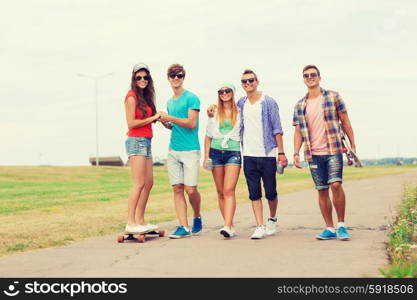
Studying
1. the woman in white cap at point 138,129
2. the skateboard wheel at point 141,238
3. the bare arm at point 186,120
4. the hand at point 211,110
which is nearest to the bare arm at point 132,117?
the woman in white cap at point 138,129

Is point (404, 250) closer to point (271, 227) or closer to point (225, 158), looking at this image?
point (271, 227)

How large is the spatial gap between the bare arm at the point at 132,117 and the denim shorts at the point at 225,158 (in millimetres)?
924

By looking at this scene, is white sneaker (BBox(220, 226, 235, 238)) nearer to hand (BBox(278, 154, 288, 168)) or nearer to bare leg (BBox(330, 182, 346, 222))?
hand (BBox(278, 154, 288, 168))

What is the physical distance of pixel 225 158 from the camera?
25.2ft

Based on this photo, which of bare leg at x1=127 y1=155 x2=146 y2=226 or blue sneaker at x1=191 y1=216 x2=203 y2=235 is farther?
blue sneaker at x1=191 y1=216 x2=203 y2=235

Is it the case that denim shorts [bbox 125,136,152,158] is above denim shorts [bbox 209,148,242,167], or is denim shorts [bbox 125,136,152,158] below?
above

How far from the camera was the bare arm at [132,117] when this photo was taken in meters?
7.53

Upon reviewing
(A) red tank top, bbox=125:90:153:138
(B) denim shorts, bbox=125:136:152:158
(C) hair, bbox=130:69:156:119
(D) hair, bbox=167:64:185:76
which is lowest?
(B) denim shorts, bbox=125:136:152:158

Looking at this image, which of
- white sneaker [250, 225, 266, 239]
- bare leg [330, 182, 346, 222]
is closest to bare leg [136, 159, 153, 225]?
white sneaker [250, 225, 266, 239]

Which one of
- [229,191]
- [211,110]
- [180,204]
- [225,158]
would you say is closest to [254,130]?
[225,158]

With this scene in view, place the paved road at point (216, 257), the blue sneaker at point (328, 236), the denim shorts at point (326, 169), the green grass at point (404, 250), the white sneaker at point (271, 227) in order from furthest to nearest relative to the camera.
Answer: the white sneaker at point (271, 227)
the blue sneaker at point (328, 236)
the denim shorts at point (326, 169)
the paved road at point (216, 257)
the green grass at point (404, 250)

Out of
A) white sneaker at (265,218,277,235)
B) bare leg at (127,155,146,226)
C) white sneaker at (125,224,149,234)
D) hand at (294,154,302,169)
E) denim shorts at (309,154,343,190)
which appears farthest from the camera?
white sneaker at (265,218,277,235)

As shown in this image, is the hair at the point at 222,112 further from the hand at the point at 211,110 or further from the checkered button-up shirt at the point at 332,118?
the checkered button-up shirt at the point at 332,118

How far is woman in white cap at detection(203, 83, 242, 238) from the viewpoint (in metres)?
7.64
